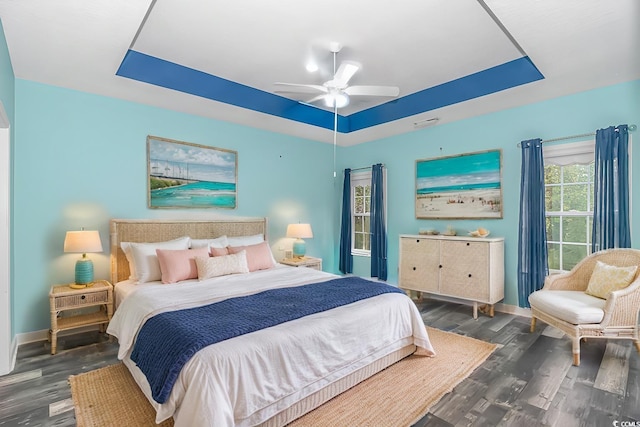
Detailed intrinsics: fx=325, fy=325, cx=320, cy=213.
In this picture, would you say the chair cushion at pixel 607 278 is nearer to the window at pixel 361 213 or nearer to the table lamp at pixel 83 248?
the window at pixel 361 213

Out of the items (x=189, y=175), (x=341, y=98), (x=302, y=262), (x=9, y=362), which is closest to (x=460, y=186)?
(x=341, y=98)

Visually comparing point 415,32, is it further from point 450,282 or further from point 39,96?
point 39,96

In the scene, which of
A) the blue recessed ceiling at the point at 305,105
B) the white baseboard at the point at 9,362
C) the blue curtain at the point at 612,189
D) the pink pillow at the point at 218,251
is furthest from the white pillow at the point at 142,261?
the blue curtain at the point at 612,189

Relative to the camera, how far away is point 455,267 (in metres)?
4.18

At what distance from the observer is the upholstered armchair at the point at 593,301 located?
2.74m

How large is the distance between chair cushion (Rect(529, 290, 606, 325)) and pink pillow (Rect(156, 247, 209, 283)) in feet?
11.4

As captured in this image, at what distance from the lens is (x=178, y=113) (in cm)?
412

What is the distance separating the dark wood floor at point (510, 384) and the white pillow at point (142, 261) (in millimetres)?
691

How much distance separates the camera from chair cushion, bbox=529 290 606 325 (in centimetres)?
274

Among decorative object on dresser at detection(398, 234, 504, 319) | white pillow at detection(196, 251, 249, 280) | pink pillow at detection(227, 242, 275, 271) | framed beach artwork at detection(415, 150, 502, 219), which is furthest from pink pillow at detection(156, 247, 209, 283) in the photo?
framed beach artwork at detection(415, 150, 502, 219)

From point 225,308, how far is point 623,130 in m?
4.12

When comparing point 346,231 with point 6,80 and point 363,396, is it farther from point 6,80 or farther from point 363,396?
point 6,80

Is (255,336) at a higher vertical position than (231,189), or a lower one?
lower

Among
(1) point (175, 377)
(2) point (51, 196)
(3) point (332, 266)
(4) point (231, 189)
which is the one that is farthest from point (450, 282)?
(2) point (51, 196)
